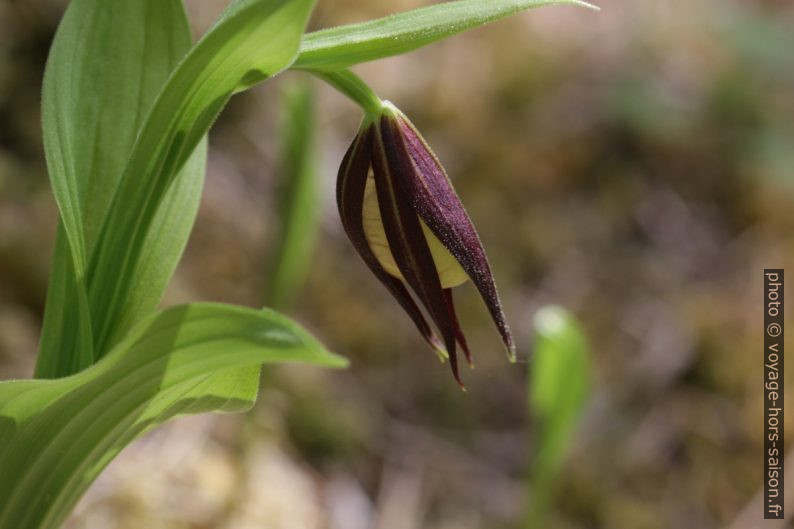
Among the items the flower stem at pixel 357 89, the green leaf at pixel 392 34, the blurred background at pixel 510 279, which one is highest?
the green leaf at pixel 392 34

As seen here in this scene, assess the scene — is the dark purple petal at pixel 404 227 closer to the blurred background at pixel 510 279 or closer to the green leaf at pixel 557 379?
the green leaf at pixel 557 379

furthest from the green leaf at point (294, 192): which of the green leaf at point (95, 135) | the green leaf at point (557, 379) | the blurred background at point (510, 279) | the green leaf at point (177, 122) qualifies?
the green leaf at point (177, 122)

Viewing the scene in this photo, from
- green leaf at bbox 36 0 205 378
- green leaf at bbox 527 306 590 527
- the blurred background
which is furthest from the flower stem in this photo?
the blurred background

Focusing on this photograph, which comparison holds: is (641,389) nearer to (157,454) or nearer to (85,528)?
(157,454)

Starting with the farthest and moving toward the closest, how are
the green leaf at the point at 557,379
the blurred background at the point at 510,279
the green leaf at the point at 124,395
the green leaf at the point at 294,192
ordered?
the blurred background at the point at 510,279
the green leaf at the point at 294,192
the green leaf at the point at 557,379
the green leaf at the point at 124,395

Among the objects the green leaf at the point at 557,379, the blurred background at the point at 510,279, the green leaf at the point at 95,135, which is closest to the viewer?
the green leaf at the point at 95,135

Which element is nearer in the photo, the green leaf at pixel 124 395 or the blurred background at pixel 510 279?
the green leaf at pixel 124 395
